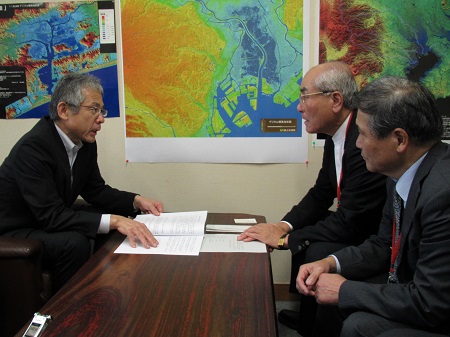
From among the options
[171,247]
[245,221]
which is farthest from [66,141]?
[245,221]

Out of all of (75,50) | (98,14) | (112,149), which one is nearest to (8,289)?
(112,149)

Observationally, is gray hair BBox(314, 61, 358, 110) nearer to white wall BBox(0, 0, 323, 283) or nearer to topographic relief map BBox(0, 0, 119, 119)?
white wall BBox(0, 0, 323, 283)

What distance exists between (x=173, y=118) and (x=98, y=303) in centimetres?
150

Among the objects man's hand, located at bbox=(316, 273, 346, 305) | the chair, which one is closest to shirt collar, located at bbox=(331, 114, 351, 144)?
man's hand, located at bbox=(316, 273, 346, 305)

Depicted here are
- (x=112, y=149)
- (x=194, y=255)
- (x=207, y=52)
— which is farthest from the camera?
(x=112, y=149)

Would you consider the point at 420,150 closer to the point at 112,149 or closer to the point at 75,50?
the point at 112,149

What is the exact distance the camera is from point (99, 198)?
225 cm

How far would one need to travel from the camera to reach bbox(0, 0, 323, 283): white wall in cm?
255

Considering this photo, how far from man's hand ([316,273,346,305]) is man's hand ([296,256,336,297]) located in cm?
3

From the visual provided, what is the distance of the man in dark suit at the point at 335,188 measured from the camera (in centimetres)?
181

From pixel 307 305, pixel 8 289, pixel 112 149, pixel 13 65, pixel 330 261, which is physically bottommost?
pixel 307 305

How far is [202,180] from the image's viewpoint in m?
2.60

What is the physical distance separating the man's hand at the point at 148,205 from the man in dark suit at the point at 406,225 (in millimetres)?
840

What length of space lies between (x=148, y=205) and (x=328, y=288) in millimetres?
1040
